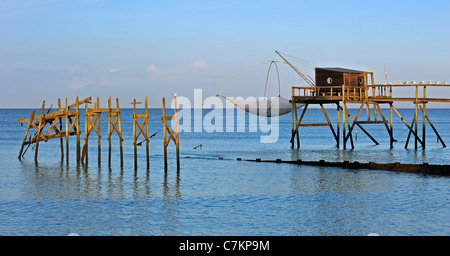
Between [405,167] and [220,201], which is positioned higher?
[405,167]

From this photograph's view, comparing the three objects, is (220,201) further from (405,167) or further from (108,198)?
(405,167)

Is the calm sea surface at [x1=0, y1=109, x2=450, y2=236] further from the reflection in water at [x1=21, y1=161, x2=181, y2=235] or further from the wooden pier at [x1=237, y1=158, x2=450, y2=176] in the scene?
the wooden pier at [x1=237, y1=158, x2=450, y2=176]

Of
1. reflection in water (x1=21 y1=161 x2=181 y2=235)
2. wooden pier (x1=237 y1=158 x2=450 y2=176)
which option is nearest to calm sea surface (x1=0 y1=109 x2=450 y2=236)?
reflection in water (x1=21 y1=161 x2=181 y2=235)

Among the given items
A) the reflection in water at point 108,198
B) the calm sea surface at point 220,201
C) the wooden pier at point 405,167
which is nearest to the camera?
the calm sea surface at point 220,201

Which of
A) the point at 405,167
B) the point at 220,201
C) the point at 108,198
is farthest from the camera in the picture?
the point at 405,167

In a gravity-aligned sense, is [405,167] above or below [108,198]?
above

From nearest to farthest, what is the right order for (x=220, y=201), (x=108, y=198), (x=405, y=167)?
(x=220, y=201)
(x=108, y=198)
(x=405, y=167)

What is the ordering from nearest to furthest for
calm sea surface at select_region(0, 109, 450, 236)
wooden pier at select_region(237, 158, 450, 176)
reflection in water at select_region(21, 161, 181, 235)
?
calm sea surface at select_region(0, 109, 450, 236), reflection in water at select_region(21, 161, 181, 235), wooden pier at select_region(237, 158, 450, 176)

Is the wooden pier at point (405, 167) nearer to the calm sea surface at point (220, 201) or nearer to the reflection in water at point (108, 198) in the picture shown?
the calm sea surface at point (220, 201)

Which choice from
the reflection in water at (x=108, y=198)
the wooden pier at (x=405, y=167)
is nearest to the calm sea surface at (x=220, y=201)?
the reflection in water at (x=108, y=198)

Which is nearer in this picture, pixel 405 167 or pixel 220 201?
pixel 220 201

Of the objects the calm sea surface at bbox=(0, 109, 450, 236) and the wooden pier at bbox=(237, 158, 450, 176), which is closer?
the calm sea surface at bbox=(0, 109, 450, 236)

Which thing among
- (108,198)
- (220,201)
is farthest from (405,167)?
(108,198)
